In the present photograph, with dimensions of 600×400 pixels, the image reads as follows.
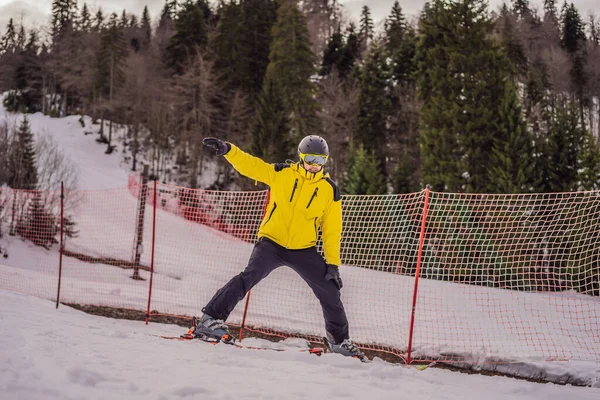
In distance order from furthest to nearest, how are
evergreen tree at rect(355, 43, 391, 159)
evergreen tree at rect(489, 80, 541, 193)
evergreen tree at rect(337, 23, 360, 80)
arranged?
evergreen tree at rect(337, 23, 360, 80)
evergreen tree at rect(355, 43, 391, 159)
evergreen tree at rect(489, 80, 541, 193)

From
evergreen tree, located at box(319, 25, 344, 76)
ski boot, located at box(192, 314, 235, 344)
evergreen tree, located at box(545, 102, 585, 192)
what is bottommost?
ski boot, located at box(192, 314, 235, 344)

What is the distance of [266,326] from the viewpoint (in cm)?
716

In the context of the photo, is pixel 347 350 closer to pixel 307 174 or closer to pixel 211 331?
pixel 211 331

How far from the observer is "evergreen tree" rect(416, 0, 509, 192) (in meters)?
17.6

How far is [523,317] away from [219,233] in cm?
1046

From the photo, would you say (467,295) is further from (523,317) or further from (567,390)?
(567,390)

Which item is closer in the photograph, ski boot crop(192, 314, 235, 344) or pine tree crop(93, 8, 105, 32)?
ski boot crop(192, 314, 235, 344)

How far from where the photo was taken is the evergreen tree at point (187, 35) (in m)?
43.2

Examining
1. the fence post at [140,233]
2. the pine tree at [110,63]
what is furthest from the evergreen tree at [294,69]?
the pine tree at [110,63]

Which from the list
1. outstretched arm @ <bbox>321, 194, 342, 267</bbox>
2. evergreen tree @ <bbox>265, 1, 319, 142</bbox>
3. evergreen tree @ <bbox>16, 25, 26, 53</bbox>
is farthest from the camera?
evergreen tree @ <bbox>16, 25, 26, 53</bbox>

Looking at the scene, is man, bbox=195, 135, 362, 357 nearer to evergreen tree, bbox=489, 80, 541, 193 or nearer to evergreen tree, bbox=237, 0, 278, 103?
evergreen tree, bbox=489, 80, 541, 193

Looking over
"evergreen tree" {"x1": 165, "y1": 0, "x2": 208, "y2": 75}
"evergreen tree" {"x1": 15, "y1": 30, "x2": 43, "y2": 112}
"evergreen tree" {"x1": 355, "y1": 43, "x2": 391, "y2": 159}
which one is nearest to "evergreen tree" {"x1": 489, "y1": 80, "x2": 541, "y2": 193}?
"evergreen tree" {"x1": 355, "y1": 43, "x2": 391, "y2": 159}

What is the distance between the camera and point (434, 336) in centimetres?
606

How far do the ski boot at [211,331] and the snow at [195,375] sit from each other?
106 mm
